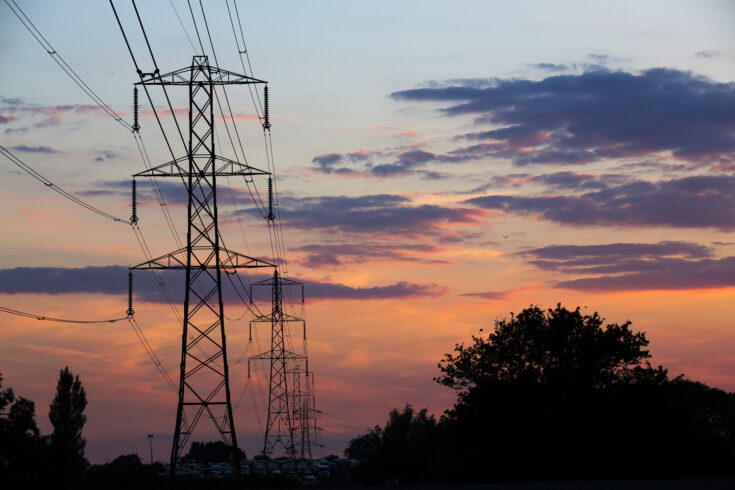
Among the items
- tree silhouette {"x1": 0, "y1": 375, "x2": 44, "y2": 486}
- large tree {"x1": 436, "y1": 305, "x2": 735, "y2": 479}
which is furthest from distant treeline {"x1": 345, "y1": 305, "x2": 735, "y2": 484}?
tree silhouette {"x1": 0, "y1": 375, "x2": 44, "y2": 486}

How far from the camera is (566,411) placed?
282 feet

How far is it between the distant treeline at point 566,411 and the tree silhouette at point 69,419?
146ft

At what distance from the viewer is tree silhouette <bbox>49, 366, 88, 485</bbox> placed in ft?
362

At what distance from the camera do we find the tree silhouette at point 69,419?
110m

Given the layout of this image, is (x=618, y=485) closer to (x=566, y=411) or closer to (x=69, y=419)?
(x=566, y=411)

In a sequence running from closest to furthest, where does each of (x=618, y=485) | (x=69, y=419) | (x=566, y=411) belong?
1. (x=618, y=485)
2. (x=566, y=411)
3. (x=69, y=419)

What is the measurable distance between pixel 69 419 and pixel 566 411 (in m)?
60.9

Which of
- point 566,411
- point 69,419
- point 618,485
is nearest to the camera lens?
point 618,485

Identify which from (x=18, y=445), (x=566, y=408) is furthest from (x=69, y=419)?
(x=566, y=408)

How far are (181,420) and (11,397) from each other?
101 ft

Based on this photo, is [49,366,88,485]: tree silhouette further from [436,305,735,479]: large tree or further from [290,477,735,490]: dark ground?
[290,477,735,490]: dark ground

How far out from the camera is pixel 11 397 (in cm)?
7231

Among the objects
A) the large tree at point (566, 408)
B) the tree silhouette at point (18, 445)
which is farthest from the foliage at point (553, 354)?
the tree silhouette at point (18, 445)

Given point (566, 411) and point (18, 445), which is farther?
point (566, 411)
